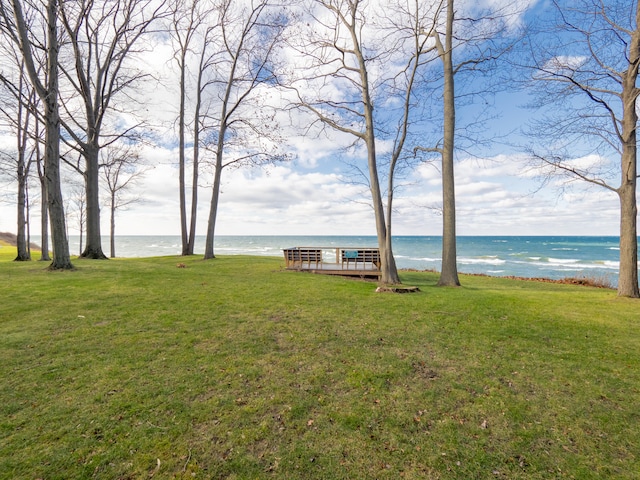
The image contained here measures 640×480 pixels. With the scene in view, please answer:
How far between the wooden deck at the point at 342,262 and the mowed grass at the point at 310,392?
243 inches

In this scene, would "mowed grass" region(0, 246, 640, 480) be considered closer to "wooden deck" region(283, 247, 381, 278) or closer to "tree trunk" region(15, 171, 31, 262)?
"wooden deck" region(283, 247, 381, 278)

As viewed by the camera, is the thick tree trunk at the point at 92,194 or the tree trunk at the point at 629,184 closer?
the tree trunk at the point at 629,184

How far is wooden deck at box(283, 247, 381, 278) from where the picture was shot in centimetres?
1264

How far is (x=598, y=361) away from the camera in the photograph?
13.8ft

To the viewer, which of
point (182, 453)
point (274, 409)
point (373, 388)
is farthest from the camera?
point (373, 388)

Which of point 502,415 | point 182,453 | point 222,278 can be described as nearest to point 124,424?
point 182,453

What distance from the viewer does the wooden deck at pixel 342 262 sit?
12.6 meters

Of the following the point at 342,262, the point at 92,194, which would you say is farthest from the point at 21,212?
the point at 342,262

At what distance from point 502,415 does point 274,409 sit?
236 centimetres

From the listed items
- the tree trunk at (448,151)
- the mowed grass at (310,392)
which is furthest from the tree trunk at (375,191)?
the mowed grass at (310,392)

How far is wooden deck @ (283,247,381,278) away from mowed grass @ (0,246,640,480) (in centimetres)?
618

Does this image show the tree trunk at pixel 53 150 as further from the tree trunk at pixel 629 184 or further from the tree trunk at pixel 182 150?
the tree trunk at pixel 629 184

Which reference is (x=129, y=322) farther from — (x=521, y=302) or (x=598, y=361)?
(x=521, y=302)

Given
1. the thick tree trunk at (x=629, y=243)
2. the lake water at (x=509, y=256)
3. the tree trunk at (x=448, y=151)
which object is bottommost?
the lake water at (x=509, y=256)
